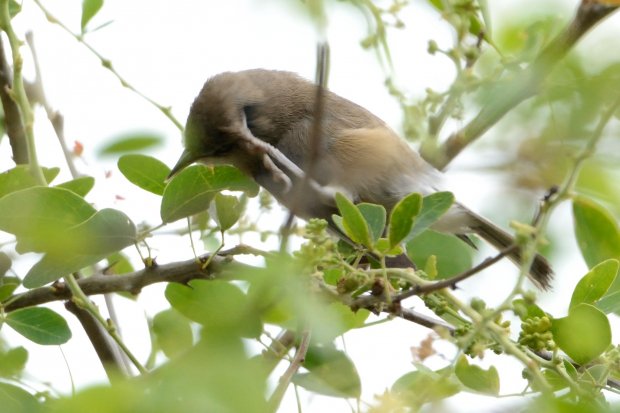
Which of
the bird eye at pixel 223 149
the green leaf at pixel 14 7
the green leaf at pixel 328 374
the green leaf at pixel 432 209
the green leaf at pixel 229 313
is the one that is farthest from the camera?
the bird eye at pixel 223 149

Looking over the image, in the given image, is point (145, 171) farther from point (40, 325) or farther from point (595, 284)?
point (595, 284)

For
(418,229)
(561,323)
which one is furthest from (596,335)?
(418,229)

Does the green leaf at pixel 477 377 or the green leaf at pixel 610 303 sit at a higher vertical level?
the green leaf at pixel 610 303

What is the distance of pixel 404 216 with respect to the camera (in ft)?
5.88

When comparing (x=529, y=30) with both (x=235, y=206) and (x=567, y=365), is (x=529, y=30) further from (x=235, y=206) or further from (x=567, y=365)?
(x=235, y=206)

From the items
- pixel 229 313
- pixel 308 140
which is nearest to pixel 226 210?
pixel 308 140

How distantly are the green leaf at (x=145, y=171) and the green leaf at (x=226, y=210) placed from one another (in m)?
0.20

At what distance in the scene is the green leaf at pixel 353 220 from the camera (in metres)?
1.78

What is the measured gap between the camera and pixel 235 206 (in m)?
2.22

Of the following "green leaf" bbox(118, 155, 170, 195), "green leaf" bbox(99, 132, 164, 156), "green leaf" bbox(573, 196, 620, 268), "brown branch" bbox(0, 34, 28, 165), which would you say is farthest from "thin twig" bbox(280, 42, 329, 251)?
"brown branch" bbox(0, 34, 28, 165)

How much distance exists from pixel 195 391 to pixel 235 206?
1.51 meters

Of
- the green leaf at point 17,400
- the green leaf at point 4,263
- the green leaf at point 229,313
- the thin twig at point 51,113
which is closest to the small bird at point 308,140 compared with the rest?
the thin twig at point 51,113

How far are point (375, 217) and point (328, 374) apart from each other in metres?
0.39

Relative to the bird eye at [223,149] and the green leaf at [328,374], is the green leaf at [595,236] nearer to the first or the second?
the green leaf at [328,374]
